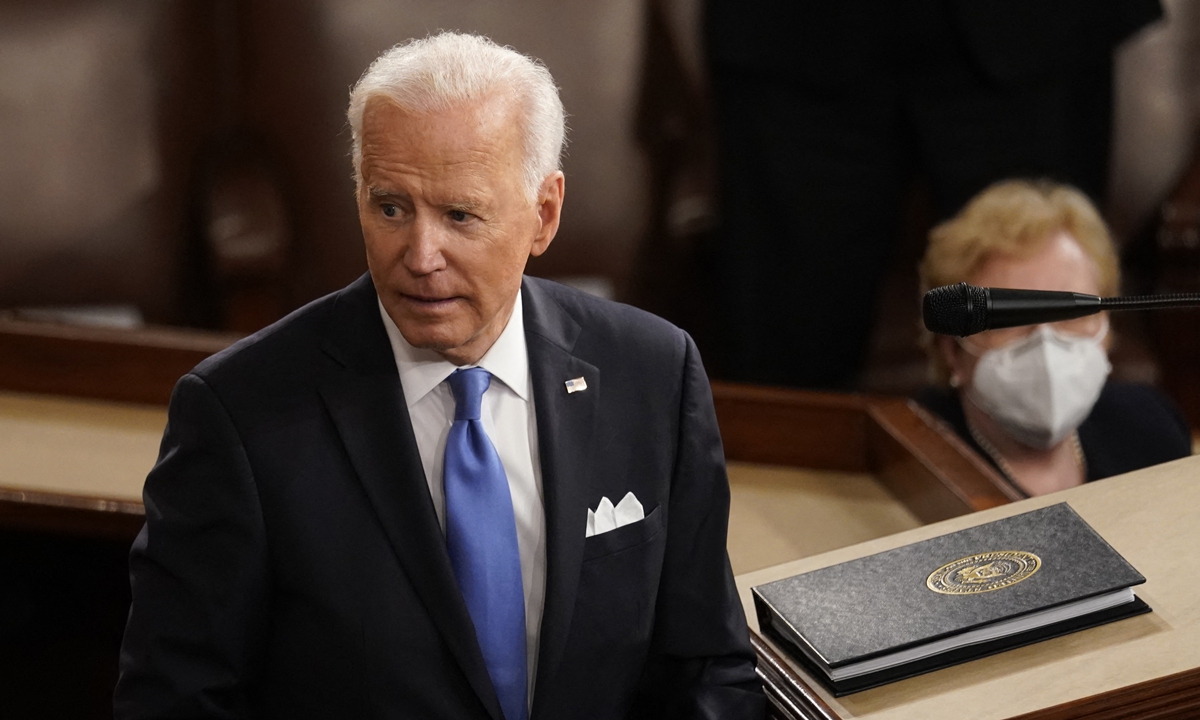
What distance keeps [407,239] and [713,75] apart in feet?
6.98

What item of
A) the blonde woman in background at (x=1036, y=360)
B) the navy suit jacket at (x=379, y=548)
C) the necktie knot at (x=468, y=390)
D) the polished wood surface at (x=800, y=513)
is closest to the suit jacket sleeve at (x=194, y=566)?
the navy suit jacket at (x=379, y=548)

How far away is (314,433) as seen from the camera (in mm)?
1336

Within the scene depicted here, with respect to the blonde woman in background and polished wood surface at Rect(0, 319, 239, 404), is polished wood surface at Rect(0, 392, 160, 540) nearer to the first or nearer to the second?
polished wood surface at Rect(0, 319, 239, 404)

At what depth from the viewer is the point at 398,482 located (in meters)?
1.34

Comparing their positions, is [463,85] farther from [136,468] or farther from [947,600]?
[136,468]

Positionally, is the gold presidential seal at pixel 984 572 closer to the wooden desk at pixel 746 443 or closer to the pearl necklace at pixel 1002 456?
the wooden desk at pixel 746 443

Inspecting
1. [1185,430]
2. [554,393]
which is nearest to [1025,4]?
[1185,430]

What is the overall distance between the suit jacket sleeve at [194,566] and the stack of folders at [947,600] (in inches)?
18.9

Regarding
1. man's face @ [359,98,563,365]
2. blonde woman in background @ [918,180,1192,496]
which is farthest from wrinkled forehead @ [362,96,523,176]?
blonde woman in background @ [918,180,1192,496]

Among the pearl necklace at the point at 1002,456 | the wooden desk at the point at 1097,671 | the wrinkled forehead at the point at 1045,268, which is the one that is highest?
the wrinkled forehead at the point at 1045,268

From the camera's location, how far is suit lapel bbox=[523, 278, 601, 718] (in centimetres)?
138

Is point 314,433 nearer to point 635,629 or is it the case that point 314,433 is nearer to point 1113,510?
point 635,629

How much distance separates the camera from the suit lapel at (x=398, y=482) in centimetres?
132

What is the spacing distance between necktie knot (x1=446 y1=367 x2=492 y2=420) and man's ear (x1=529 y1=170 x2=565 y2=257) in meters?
0.13
